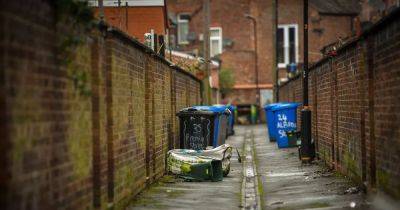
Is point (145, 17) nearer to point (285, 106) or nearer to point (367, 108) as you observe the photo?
point (285, 106)

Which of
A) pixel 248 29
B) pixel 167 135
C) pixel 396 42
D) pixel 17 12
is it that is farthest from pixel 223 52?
pixel 17 12

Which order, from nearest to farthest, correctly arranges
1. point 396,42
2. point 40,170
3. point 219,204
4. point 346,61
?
point 40,170, point 396,42, point 219,204, point 346,61

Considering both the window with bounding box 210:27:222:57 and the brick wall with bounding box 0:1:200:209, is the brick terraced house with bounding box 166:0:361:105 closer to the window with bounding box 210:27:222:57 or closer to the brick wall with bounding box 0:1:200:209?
the window with bounding box 210:27:222:57

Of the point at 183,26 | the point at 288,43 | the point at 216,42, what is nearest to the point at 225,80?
the point at 216,42

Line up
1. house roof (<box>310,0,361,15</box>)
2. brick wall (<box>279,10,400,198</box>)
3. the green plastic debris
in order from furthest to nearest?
1. house roof (<box>310,0,361,15</box>)
2. the green plastic debris
3. brick wall (<box>279,10,400,198</box>)

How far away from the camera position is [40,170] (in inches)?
243

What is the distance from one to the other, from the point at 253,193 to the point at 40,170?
642cm

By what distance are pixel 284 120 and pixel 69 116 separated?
55.7ft

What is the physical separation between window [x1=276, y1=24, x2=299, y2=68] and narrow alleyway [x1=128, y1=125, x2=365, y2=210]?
3556 centimetres

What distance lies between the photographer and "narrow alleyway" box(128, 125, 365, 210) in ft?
33.7

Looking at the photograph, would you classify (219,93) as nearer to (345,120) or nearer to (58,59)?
(345,120)

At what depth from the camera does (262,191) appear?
480 inches

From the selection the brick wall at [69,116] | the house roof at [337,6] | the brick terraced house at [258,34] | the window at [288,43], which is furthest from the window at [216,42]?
the brick wall at [69,116]

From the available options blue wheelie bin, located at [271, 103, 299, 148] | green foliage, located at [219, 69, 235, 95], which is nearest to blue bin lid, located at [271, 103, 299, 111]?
blue wheelie bin, located at [271, 103, 299, 148]
